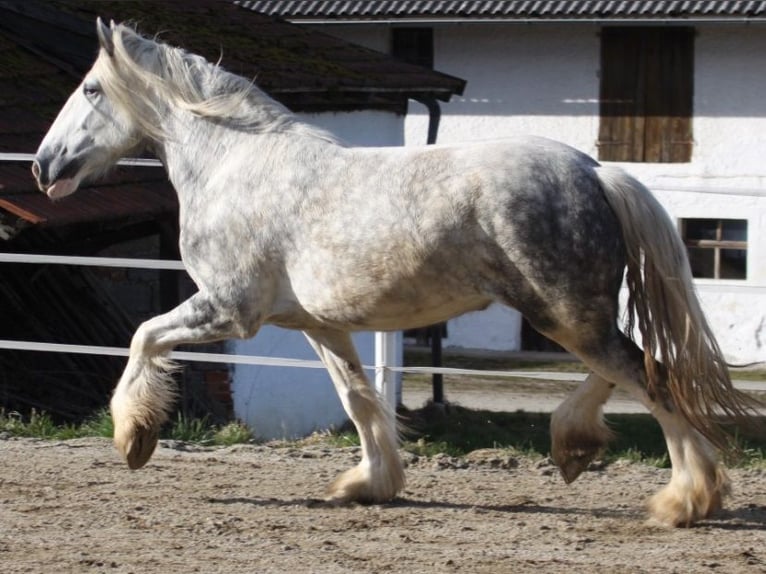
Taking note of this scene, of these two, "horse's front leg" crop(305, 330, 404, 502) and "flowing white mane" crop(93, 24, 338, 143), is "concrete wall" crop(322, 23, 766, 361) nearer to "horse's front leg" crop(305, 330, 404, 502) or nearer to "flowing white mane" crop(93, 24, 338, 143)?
"horse's front leg" crop(305, 330, 404, 502)

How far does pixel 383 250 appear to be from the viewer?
5.20 metres

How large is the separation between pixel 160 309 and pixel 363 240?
5667 millimetres

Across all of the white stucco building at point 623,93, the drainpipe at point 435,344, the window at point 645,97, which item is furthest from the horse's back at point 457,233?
the window at point 645,97

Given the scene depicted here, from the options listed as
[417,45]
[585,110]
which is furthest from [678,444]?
[417,45]

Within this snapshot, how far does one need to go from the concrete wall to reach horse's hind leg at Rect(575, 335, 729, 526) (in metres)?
13.8

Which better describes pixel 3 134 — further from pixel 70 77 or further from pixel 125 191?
pixel 70 77

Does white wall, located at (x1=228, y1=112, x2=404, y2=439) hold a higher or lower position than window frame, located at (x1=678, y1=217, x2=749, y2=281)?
lower

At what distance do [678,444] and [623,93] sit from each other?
1537 cm

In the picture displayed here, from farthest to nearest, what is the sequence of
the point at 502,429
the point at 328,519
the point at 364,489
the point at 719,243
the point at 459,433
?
the point at 719,243
the point at 502,429
the point at 459,433
the point at 364,489
the point at 328,519

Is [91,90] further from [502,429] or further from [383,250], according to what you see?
[502,429]

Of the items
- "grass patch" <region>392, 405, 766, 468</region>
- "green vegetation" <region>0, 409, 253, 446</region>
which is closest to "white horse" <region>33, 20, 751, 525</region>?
"green vegetation" <region>0, 409, 253, 446</region>

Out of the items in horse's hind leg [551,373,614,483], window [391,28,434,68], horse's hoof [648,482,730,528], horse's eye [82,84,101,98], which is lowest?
horse's hoof [648,482,730,528]

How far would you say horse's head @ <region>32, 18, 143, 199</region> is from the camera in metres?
5.93

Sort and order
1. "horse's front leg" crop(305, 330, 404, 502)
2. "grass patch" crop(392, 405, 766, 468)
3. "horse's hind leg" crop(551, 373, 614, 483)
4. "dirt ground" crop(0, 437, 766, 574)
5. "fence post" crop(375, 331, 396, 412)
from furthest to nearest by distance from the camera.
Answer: "grass patch" crop(392, 405, 766, 468) → "fence post" crop(375, 331, 396, 412) → "horse's front leg" crop(305, 330, 404, 502) → "horse's hind leg" crop(551, 373, 614, 483) → "dirt ground" crop(0, 437, 766, 574)
